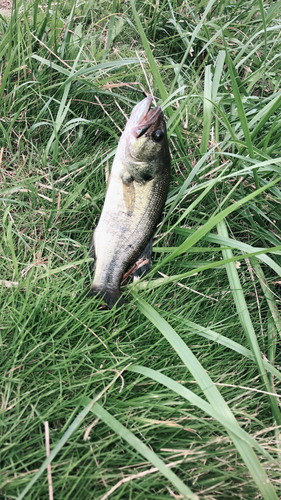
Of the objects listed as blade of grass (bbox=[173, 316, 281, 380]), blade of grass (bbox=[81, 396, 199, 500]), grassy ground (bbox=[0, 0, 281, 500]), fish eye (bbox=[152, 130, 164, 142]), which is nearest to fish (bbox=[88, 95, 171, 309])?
fish eye (bbox=[152, 130, 164, 142])

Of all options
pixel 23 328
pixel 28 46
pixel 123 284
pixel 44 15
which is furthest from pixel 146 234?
pixel 44 15

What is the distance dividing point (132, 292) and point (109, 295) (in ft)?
0.51

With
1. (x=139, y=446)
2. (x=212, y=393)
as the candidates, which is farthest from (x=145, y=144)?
(x=139, y=446)

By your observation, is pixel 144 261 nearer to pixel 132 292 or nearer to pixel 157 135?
pixel 132 292

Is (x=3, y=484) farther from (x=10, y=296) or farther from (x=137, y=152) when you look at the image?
(x=137, y=152)

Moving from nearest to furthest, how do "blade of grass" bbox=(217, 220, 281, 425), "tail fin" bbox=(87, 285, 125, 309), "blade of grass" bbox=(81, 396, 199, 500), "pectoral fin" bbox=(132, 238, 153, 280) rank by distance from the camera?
"blade of grass" bbox=(81, 396, 199, 500) < "blade of grass" bbox=(217, 220, 281, 425) < "tail fin" bbox=(87, 285, 125, 309) < "pectoral fin" bbox=(132, 238, 153, 280)

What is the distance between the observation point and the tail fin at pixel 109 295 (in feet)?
6.93

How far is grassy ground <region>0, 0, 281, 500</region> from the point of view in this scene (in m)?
1.65

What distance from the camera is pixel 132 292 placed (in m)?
2.18

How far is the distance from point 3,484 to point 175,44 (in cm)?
370

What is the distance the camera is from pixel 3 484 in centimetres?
149

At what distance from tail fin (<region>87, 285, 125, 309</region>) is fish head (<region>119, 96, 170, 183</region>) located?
0.76m

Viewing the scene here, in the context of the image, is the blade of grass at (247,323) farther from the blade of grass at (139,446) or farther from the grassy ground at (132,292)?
the blade of grass at (139,446)

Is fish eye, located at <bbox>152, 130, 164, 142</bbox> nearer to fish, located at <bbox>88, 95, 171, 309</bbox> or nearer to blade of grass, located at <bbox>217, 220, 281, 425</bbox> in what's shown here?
fish, located at <bbox>88, 95, 171, 309</bbox>
